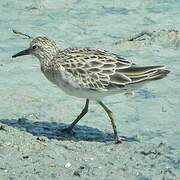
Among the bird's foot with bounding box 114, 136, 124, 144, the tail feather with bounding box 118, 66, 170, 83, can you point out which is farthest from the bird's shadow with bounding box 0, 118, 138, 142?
the tail feather with bounding box 118, 66, 170, 83

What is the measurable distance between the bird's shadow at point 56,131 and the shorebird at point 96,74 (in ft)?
1.01

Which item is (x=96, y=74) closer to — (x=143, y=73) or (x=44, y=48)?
(x=143, y=73)

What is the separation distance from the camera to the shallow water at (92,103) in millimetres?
9102

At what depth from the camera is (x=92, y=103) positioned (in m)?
11.3

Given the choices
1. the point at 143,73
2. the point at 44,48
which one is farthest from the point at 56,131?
the point at 143,73

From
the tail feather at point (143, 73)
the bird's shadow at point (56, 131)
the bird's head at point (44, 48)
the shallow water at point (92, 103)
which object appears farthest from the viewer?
the bird's head at point (44, 48)

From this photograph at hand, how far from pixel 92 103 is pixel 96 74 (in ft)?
4.79

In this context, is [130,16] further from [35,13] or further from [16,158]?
[16,158]

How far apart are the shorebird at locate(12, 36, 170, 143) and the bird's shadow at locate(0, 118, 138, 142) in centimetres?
31

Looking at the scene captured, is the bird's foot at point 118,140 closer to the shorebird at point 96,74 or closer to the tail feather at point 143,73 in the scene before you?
the shorebird at point 96,74

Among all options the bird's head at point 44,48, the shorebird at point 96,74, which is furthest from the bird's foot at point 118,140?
the bird's head at point 44,48

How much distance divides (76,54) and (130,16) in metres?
4.89

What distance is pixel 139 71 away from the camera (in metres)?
9.85

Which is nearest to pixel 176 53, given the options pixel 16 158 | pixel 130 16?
pixel 130 16
